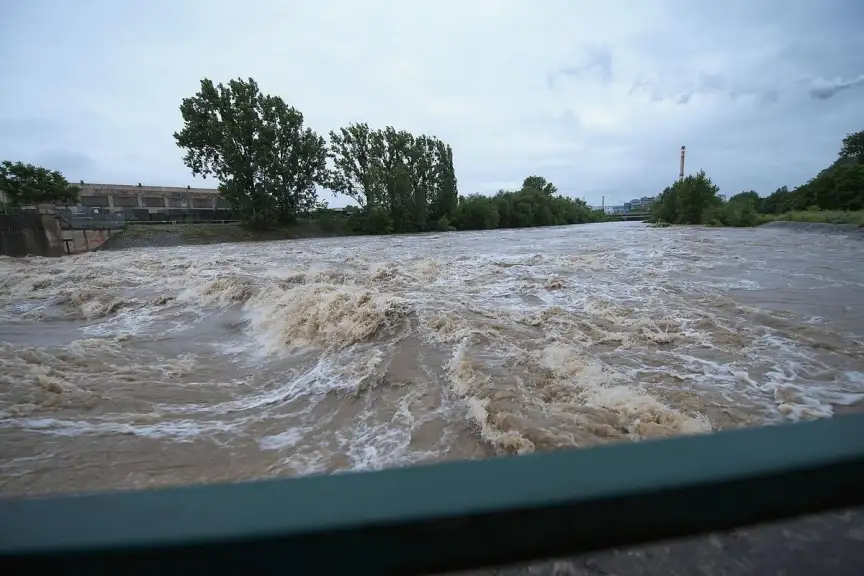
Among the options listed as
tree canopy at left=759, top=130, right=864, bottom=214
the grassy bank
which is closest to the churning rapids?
the grassy bank

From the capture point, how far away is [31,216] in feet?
80.6

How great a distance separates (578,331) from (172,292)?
9.42 metres

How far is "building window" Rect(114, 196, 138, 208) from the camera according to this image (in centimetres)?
5964

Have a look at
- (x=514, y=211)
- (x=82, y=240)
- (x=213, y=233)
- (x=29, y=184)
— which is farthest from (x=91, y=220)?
(x=514, y=211)

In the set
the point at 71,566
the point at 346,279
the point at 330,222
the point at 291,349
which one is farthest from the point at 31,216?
the point at 71,566

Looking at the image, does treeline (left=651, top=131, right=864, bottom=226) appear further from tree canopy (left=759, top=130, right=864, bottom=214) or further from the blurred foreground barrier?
the blurred foreground barrier

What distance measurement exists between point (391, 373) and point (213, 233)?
33.8 m

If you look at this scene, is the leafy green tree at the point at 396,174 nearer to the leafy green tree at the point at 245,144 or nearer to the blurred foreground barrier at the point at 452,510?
the leafy green tree at the point at 245,144

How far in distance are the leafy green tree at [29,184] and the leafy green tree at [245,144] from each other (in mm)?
14868

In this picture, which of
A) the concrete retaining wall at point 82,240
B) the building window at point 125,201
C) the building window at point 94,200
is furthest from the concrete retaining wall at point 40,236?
the building window at point 125,201

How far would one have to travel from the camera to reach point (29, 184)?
127ft

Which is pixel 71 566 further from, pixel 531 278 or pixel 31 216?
pixel 31 216

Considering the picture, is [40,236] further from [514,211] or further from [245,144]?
[514,211]

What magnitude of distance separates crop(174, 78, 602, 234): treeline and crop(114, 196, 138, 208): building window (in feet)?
103
